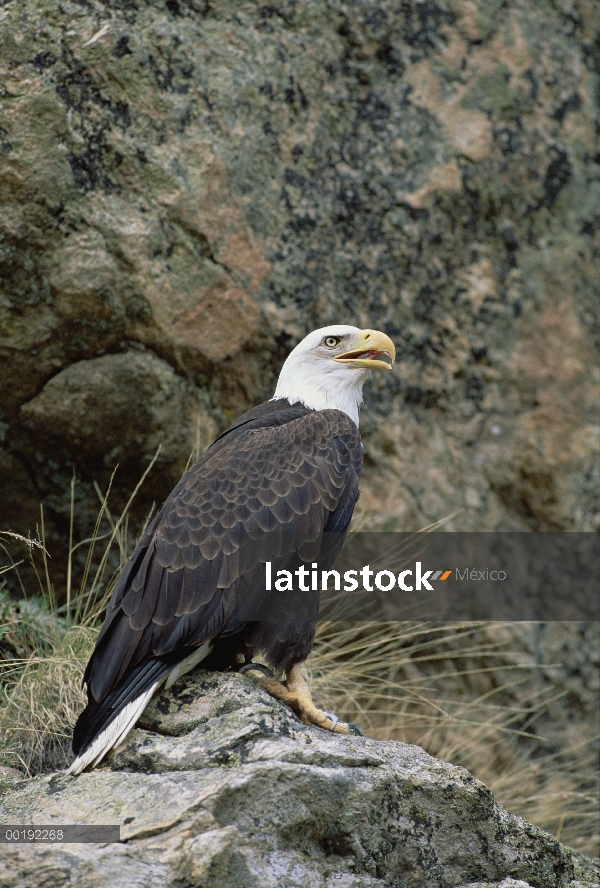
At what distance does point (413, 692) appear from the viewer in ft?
18.1

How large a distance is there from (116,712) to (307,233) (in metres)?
3.17

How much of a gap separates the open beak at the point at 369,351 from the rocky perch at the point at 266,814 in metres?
1.65

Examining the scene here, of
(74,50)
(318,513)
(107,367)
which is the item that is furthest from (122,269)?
(318,513)

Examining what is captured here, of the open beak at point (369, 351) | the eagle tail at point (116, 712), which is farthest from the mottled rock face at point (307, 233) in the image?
the eagle tail at point (116, 712)

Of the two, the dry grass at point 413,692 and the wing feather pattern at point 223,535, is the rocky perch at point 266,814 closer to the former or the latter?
the wing feather pattern at point 223,535

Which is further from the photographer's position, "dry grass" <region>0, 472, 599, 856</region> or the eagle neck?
the eagle neck

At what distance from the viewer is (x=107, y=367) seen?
513 centimetres

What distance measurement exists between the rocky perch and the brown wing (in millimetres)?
296

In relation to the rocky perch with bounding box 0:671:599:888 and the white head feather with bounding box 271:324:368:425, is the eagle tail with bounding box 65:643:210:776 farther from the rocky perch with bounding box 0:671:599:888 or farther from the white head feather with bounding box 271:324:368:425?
the white head feather with bounding box 271:324:368:425

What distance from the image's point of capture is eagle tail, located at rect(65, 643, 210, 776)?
11.4 ft

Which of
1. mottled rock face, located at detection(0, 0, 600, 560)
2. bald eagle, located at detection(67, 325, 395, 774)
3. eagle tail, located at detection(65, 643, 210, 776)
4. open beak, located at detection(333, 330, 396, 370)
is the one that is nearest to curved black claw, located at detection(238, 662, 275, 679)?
bald eagle, located at detection(67, 325, 395, 774)

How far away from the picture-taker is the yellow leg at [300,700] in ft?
12.6

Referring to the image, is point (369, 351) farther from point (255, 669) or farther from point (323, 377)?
point (255, 669)

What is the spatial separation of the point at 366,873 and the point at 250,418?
2.06 metres
